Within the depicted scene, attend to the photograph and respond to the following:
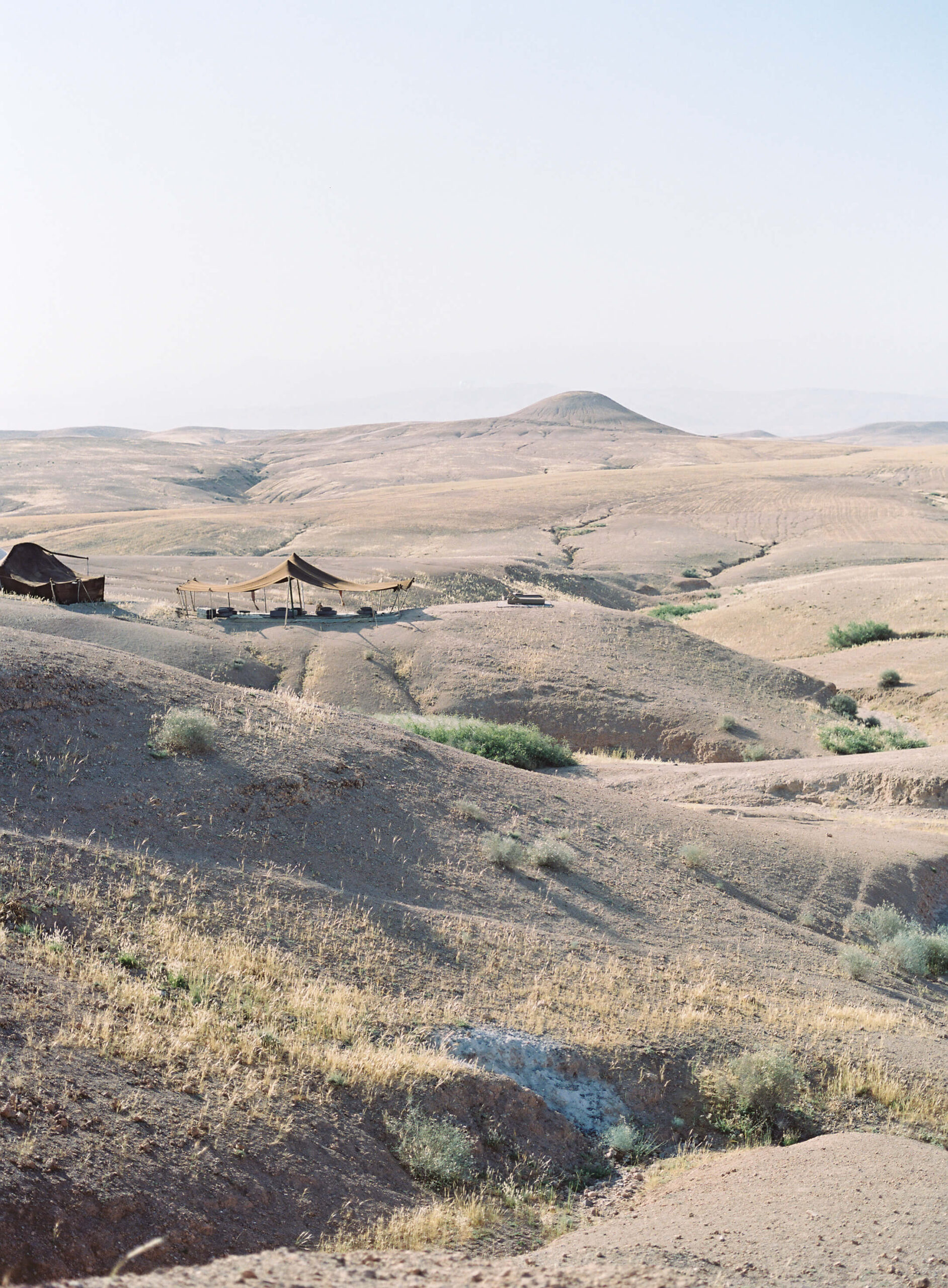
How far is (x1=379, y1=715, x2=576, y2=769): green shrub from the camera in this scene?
21.6 meters

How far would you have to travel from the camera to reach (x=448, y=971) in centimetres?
967

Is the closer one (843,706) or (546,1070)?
(546,1070)

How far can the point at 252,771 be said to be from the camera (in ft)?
43.1

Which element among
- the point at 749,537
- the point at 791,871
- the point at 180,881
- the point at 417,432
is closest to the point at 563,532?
the point at 749,537

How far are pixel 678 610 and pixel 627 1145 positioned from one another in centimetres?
3879

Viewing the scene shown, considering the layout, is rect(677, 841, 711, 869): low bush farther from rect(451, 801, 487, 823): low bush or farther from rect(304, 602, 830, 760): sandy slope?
rect(304, 602, 830, 760): sandy slope

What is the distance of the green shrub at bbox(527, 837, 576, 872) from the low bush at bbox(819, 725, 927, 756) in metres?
14.9

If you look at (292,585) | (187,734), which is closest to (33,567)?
(292,585)

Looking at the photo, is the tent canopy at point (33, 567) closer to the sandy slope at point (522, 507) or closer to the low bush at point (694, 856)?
the sandy slope at point (522, 507)

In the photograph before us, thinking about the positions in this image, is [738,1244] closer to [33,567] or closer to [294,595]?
Result: [33,567]

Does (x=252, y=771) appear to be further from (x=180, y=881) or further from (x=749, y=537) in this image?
(x=749, y=537)

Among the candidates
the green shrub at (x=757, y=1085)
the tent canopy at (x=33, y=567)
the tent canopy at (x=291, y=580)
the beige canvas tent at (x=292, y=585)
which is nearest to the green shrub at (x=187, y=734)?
the green shrub at (x=757, y=1085)

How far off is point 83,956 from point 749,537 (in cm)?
6416

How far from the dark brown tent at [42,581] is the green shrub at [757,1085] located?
84.8 feet
